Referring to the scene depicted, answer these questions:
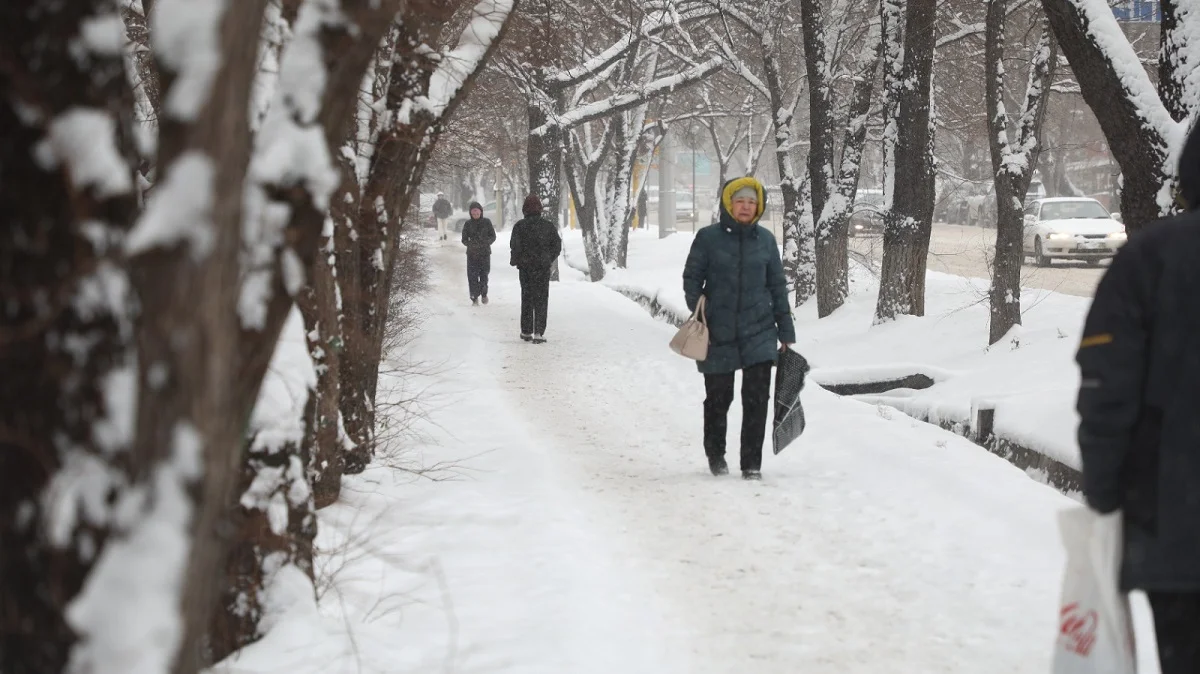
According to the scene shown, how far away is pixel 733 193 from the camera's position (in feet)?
24.4

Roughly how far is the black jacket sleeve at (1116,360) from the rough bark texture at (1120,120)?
15.8 feet

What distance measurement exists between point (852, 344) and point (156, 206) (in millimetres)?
13979

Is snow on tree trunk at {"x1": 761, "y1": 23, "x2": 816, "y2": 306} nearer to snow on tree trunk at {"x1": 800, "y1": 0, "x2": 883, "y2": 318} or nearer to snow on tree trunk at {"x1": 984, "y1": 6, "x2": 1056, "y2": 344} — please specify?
snow on tree trunk at {"x1": 800, "y1": 0, "x2": 883, "y2": 318}

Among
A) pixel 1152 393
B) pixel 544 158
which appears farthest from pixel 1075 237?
pixel 1152 393

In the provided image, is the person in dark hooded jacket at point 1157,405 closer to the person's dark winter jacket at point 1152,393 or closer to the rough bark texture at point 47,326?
the person's dark winter jacket at point 1152,393

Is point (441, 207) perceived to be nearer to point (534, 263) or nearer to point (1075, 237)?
point (1075, 237)

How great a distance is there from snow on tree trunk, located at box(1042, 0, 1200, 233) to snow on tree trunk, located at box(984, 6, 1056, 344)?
670 centimetres

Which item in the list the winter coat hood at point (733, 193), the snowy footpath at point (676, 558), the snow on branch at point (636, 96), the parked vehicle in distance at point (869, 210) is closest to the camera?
the snowy footpath at point (676, 558)

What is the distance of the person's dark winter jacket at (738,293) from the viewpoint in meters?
7.54

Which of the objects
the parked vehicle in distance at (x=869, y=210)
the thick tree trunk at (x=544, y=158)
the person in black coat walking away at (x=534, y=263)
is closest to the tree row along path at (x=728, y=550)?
the person in black coat walking away at (x=534, y=263)

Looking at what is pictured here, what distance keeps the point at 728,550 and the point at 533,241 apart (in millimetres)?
10368

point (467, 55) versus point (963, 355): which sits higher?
point (467, 55)

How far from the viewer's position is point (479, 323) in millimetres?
18984

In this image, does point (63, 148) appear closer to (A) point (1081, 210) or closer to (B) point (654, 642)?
(B) point (654, 642)
